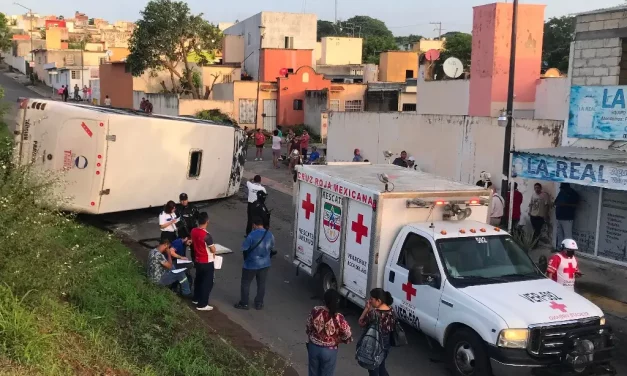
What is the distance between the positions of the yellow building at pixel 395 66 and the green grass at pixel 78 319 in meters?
45.3

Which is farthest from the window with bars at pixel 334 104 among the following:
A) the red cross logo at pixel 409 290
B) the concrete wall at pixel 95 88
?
the red cross logo at pixel 409 290

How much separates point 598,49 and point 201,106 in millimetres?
26874

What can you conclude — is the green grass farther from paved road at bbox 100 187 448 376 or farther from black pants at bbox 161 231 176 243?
black pants at bbox 161 231 176 243

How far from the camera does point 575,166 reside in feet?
39.1

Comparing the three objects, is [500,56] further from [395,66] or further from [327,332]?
[395,66]

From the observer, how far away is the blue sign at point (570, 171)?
1105 centimetres

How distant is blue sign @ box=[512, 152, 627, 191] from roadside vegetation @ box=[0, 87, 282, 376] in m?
7.07

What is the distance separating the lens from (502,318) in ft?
22.6

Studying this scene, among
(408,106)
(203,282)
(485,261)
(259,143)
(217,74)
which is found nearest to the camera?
(485,261)

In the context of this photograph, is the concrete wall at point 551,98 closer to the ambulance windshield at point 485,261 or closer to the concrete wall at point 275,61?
the ambulance windshield at point 485,261

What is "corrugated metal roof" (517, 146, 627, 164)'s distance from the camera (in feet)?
37.5

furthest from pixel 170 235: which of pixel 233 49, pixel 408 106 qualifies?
pixel 233 49

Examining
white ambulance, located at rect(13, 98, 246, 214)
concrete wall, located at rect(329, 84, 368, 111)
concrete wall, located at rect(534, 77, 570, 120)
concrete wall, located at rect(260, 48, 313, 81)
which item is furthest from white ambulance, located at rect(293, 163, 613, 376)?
concrete wall, located at rect(260, 48, 313, 81)

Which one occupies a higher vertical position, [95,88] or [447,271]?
[95,88]
